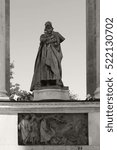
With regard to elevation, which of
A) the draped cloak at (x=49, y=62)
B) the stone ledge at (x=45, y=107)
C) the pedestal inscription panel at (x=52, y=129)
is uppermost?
the draped cloak at (x=49, y=62)

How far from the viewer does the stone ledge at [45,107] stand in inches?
651

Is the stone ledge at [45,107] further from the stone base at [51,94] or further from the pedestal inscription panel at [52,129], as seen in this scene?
the stone base at [51,94]

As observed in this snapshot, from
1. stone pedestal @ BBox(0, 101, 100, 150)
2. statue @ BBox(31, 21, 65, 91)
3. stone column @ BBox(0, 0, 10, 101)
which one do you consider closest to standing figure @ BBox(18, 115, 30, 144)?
stone pedestal @ BBox(0, 101, 100, 150)

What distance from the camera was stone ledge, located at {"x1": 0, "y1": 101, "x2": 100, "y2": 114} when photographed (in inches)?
651

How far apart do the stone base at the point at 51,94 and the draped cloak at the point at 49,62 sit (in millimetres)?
483

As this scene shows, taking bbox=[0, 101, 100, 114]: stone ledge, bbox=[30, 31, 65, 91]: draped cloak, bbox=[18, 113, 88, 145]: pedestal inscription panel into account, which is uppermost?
bbox=[30, 31, 65, 91]: draped cloak

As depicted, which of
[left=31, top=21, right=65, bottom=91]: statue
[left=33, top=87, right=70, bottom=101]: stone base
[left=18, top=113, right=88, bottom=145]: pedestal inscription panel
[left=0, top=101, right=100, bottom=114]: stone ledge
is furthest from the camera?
[left=31, top=21, right=65, bottom=91]: statue

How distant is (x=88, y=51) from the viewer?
20422mm

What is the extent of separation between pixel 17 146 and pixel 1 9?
21.9 feet

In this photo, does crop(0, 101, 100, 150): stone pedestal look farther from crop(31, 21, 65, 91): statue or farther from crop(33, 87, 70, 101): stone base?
crop(31, 21, 65, 91): statue

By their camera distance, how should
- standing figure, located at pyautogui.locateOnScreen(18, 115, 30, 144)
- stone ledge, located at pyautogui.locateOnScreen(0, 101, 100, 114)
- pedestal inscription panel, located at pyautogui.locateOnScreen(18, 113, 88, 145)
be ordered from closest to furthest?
stone ledge, located at pyautogui.locateOnScreen(0, 101, 100, 114), pedestal inscription panel, located at pyautogui.locateOnScreen(18, 113, 88, 145), standing figure, located at pyautogui.locateOnScreen(18, 115, 30, 144)

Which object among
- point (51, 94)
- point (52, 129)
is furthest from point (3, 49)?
point (52, 129)

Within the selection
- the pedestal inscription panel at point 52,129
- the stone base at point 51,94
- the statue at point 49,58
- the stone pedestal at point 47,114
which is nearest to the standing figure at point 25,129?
the pedestal inscription panel at point 52,129

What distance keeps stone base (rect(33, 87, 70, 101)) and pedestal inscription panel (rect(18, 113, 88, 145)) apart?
90 cm
